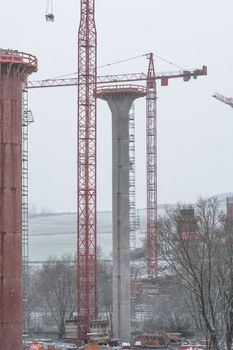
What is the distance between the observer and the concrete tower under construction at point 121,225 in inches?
2456

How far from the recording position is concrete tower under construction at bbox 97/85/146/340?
62375 millimetres

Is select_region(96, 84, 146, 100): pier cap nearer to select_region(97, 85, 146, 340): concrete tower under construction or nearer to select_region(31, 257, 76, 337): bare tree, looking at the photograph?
select_region(97, 85, 146, 340): concrete tower under construction

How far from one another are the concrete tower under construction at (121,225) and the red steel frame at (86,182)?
7.36 feet

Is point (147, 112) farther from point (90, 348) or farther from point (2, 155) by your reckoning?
point (2, 155)

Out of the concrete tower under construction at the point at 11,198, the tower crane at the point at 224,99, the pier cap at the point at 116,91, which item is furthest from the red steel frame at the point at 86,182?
the tower crane at the point at 224,99

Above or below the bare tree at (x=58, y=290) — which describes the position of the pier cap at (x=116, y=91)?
above

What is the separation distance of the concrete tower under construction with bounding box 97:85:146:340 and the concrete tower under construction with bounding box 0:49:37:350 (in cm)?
2934

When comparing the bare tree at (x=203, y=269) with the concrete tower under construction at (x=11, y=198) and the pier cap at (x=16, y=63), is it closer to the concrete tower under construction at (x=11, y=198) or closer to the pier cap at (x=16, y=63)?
the concrete tower under construction at (x=11, y=198)

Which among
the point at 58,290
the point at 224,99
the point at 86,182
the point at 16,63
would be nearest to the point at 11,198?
the point at 16,63

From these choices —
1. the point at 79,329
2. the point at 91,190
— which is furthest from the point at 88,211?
the point at 79,329

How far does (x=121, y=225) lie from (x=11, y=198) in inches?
1193

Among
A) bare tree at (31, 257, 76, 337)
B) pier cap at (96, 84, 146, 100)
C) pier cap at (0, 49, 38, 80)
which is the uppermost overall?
pier cap at (96, 84, 146, 100)

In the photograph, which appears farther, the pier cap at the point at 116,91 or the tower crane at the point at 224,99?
the tower crane at the point at 224,99

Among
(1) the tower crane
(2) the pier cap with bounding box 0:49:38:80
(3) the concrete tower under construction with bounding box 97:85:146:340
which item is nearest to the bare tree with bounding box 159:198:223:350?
(2) the pier cap with bounding box 0:49:38:80
